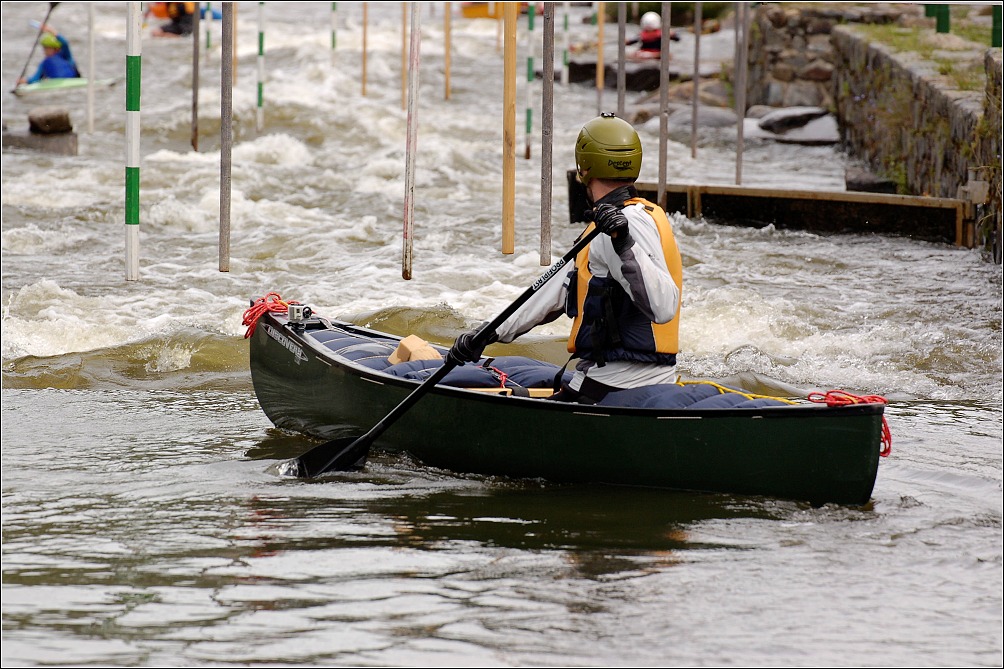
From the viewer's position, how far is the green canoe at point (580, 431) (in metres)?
4.41

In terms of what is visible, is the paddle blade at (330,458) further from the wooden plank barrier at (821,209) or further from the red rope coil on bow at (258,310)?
the wooden plank barrier at (821,209)

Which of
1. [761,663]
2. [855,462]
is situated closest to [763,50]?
[855,462]

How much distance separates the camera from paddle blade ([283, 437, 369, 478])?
5.05 metres

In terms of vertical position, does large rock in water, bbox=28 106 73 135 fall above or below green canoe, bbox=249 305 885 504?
above

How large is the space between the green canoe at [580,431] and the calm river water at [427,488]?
96 millimetres

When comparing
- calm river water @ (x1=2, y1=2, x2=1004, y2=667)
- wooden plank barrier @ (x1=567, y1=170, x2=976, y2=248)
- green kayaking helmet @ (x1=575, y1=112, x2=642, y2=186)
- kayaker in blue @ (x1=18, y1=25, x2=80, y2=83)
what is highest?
kayaker in blue @ (x1=18, y1=25, x2=80, y2=83)

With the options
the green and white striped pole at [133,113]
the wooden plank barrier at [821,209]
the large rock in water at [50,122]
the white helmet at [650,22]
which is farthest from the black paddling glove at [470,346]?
→ the white helmet at [650,22]

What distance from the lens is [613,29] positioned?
27.2m

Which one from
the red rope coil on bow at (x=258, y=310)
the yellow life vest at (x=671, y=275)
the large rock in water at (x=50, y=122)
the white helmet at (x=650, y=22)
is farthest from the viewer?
the white helmet at (x=650, y=22)

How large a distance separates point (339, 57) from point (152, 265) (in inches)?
560

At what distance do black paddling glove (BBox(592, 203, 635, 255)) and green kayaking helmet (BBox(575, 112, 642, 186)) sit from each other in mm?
200

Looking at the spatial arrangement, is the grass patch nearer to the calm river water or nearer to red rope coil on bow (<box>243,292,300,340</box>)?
the calm river water

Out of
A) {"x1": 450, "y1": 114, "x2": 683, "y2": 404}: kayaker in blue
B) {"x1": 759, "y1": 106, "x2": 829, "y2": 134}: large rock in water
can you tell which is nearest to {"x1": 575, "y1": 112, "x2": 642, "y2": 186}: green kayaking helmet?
{"x1": 450, "y1": 114, "x2": 683, "y2": 404}: kayaker in blue

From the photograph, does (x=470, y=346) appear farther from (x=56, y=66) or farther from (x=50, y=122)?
(x=56, y=66)
